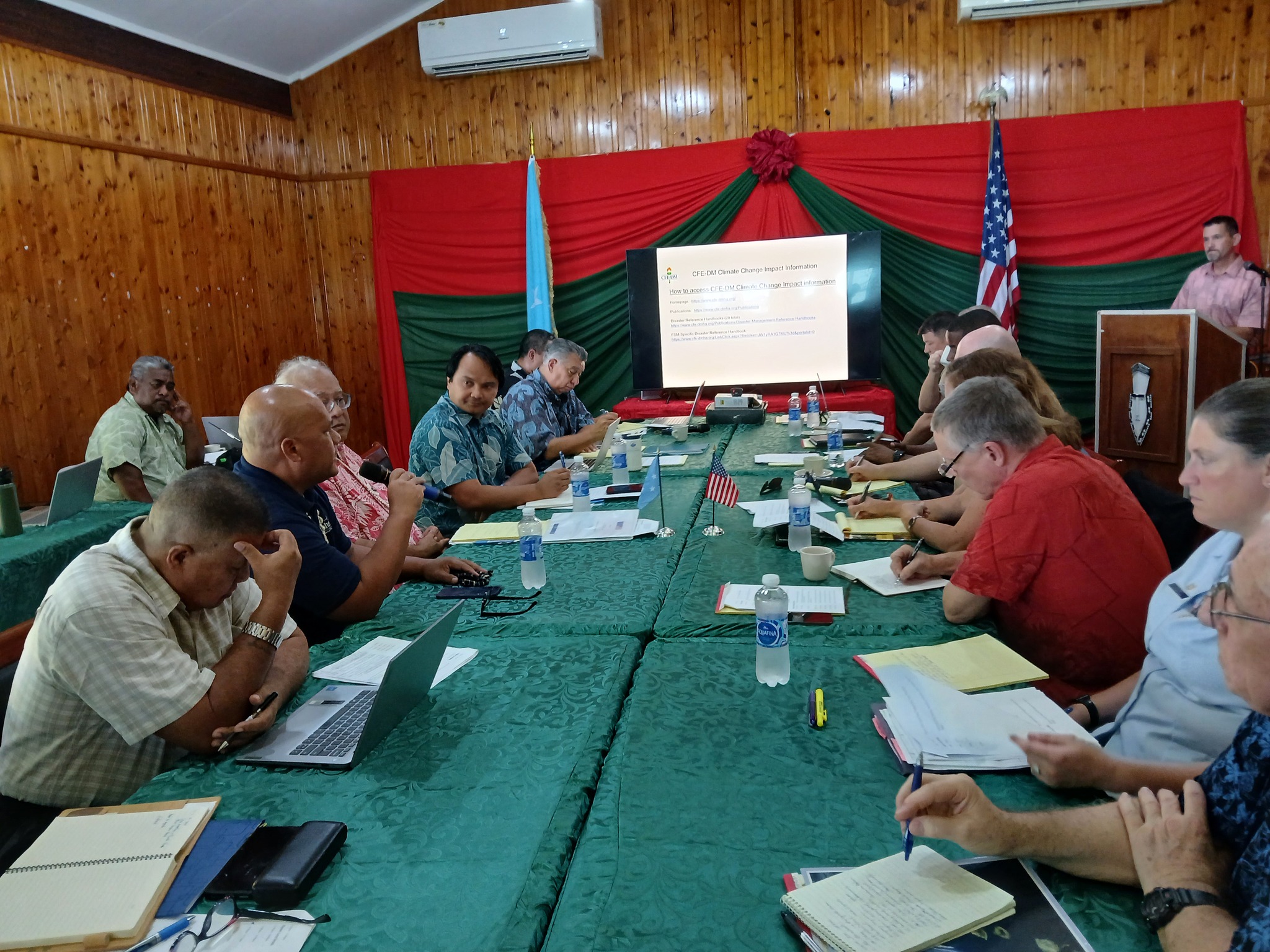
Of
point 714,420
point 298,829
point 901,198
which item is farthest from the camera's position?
point 901,198

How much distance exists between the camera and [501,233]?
6.69 m

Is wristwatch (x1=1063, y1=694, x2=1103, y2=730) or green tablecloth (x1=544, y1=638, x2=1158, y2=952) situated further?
wristwatch (x1=1063, y1=694, x2=1103, y2=730)

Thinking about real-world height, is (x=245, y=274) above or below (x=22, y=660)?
above

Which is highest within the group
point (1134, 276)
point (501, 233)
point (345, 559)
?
point (501, 233)

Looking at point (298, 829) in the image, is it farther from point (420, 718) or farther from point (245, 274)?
point (245, 274)

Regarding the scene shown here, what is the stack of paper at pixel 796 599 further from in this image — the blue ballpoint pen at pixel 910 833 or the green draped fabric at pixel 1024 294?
the green draped fabric at pixel 1024 294

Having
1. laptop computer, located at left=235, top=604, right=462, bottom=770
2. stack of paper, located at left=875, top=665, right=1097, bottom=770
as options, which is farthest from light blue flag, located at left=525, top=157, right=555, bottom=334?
stack of paper, located at left=875, top=665, right=1097, bottom=770

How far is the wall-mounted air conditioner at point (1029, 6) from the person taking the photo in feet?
18.5

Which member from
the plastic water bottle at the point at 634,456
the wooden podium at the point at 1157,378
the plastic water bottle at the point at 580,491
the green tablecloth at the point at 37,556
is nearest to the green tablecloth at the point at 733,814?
the plastic water bottle at the point at 580,491

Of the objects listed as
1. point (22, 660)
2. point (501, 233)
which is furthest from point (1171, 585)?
point (501, 233)

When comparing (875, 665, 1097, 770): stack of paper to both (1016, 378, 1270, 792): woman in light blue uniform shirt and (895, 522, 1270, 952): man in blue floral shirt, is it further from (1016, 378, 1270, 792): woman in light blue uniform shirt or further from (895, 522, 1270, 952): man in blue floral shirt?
(895, 522, 1270, 952): man in blue floral shirt

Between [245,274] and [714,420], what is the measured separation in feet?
12.3

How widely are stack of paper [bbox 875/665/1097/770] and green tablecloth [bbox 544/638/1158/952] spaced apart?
4 cm

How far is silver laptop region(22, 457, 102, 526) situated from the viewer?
3.49 metres
